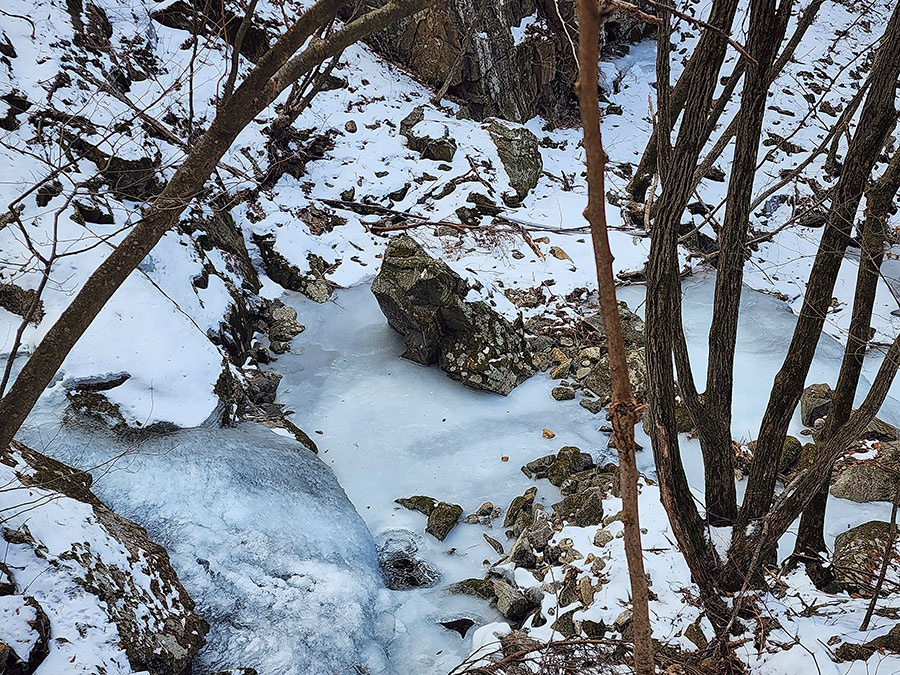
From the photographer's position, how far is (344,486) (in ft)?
13.5

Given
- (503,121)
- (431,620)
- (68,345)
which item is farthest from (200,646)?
(503,121)

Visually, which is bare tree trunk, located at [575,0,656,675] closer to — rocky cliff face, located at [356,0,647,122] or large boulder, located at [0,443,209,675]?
large boulder, located at [0,443,209,675]

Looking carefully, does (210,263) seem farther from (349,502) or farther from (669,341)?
(669,341)

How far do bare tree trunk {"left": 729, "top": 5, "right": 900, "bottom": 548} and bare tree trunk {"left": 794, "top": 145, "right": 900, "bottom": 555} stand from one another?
0.08 m

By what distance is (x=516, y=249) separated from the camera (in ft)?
21.8

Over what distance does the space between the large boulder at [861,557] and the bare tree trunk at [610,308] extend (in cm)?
195

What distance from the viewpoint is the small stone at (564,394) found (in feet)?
16.2

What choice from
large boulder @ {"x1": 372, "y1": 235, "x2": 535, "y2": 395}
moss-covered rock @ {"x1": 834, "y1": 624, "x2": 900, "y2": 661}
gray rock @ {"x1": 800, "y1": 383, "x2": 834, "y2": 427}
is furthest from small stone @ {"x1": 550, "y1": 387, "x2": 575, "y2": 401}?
moss-covered rock @ {"x1": 834, "y1": 624, "x2": 900, "y2": 661}

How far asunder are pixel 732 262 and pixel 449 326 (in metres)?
3.26

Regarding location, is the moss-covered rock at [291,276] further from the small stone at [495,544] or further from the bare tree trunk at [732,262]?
the bare tree trunk at [732,262]

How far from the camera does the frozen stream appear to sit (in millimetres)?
2877

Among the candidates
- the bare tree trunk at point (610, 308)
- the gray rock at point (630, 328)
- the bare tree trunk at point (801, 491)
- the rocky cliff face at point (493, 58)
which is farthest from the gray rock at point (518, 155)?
the bare tree trunk at point (610, 308)

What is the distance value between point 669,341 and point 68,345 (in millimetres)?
1893

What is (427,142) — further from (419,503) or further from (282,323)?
(419,503)
